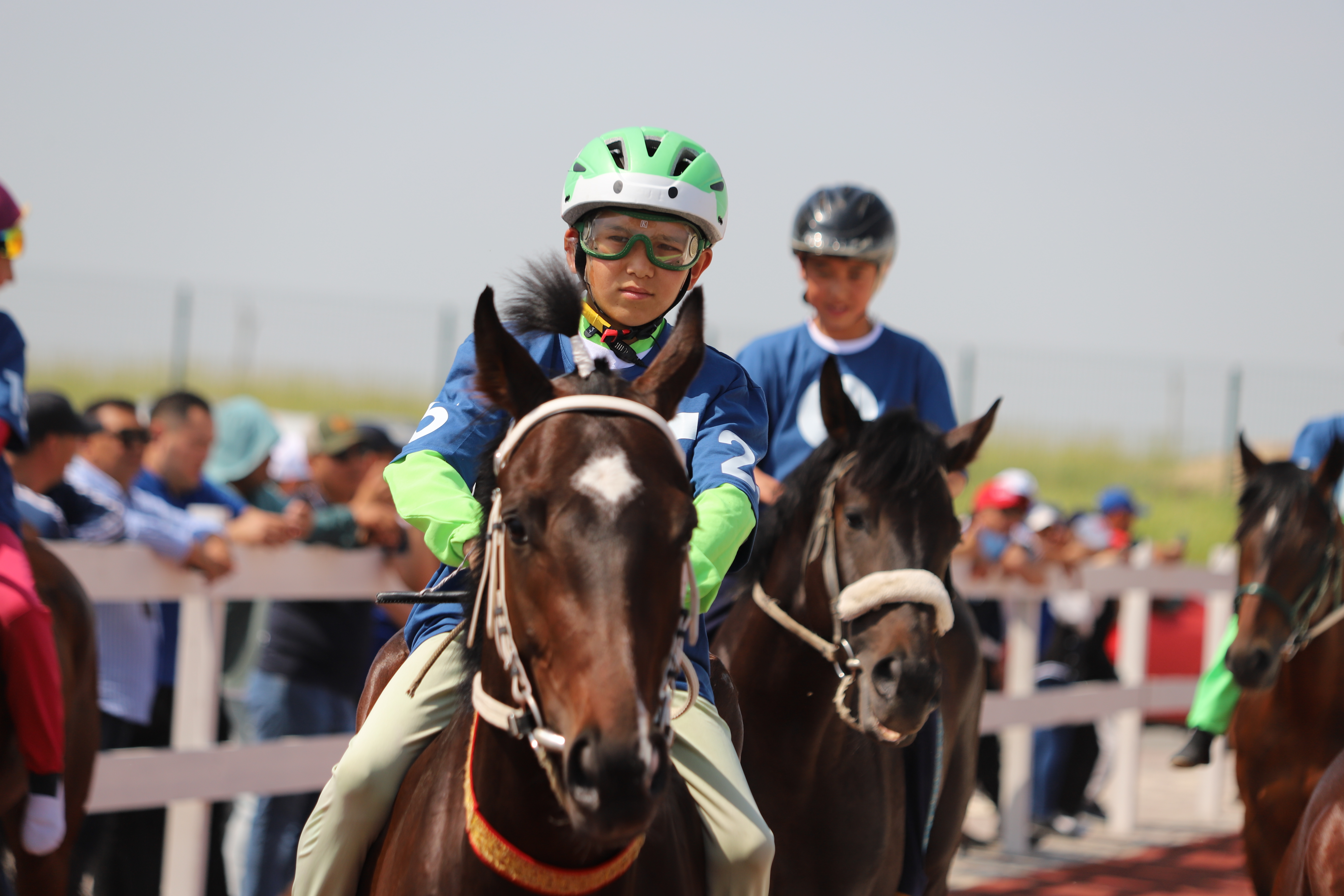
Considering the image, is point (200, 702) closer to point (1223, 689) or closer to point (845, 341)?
point (845, 341)

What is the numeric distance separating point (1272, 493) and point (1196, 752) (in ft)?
4.81

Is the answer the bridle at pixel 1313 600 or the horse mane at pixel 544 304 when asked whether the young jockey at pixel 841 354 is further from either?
the horse mane at pixel 544 304

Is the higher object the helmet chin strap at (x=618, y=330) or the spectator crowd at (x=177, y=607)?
the helmet chin strap at (x=618, y=330)

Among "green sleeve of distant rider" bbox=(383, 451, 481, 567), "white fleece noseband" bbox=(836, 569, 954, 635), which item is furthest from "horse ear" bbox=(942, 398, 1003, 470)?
"green sleeve of distant rider" bbox=(383, 451, 481, 567)

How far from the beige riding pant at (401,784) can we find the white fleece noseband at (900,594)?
1.21 meters

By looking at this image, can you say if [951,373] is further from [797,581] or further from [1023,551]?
[797,581]

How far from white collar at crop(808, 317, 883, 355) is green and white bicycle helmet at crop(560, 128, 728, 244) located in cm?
197

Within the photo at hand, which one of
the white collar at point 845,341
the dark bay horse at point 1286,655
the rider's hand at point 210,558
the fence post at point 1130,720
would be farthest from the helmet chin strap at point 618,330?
the fence post at point 1130,720

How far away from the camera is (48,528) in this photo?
567 cm

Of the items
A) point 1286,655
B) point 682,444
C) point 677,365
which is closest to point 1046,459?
point 1286,655

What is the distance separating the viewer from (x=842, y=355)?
5367 mm

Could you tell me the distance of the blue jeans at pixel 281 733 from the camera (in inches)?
225

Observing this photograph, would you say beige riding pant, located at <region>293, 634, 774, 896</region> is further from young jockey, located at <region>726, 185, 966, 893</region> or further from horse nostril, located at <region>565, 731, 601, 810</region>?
young jockey, located at <region>726, 185, 966, 893</region>

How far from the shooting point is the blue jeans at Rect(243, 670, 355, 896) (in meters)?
5.73
